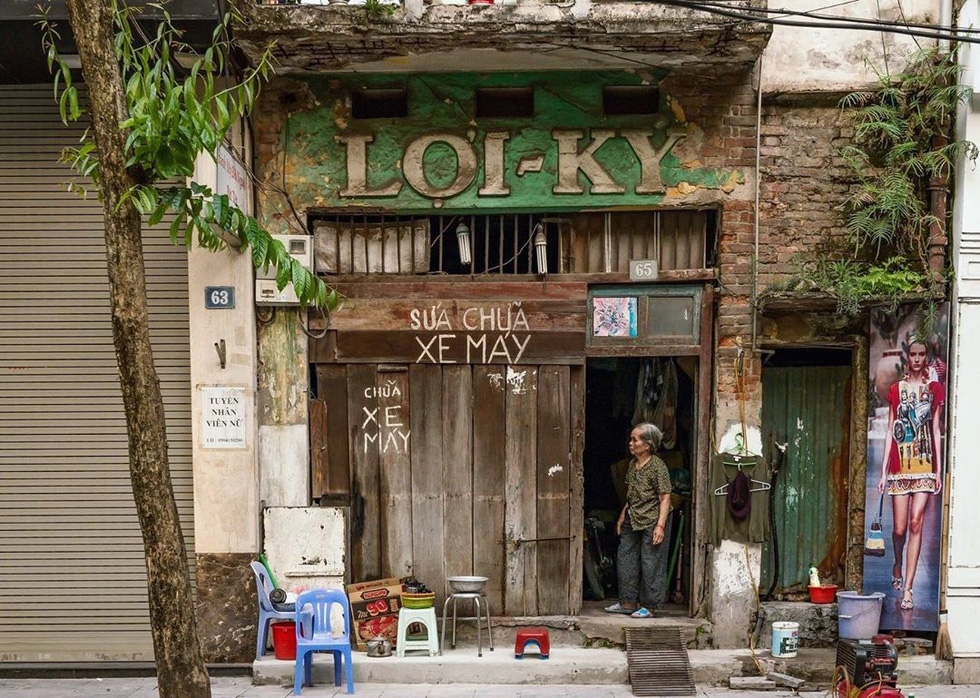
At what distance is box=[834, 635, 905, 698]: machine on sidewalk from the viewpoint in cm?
549

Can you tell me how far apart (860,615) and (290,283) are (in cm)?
538

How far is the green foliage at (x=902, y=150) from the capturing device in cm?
682

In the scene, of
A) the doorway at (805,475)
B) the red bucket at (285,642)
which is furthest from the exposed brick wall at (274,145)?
the doorway at (805,475)

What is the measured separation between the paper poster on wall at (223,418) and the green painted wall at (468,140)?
1756mm

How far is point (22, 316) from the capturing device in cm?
717

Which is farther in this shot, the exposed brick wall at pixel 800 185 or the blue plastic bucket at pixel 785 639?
the exposed brick wall at pixel 800 185

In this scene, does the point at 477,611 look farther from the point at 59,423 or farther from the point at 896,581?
the point at 59,423

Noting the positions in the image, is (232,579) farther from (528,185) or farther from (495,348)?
(528,185)

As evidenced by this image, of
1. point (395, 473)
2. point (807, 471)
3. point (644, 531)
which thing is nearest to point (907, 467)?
point (807, 471)

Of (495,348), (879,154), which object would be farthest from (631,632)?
(879,154)

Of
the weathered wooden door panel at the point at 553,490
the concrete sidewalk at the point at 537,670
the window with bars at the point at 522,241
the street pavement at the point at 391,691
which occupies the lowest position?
the street pavement at the point at 391,691

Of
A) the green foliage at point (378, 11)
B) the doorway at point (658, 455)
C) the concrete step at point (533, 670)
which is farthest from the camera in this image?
the doorway at point (658, 455)

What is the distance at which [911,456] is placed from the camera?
22.5 ft

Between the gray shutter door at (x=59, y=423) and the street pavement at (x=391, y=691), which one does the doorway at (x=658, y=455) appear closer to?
the street pavement at (x=391, y=691)
